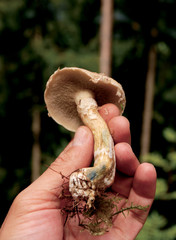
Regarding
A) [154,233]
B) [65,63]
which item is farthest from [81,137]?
[65,63]

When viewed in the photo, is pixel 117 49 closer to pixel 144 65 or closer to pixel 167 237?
pixel 144 65

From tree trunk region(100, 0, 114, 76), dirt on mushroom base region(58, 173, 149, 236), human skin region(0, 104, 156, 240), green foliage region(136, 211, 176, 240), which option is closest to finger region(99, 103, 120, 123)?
human skin region(0, 104, 156, 240)

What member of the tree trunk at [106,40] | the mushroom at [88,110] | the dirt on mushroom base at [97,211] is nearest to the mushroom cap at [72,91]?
the mushroom at [88,110]

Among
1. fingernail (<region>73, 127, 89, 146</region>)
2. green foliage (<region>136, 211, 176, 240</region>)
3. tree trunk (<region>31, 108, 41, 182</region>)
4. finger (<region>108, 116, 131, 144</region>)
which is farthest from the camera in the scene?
tree trunk (<region>31, 108, 41, 182</region>)

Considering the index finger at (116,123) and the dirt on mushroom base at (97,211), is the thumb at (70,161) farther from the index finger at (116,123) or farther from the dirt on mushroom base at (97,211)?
the index finger at (116,123)

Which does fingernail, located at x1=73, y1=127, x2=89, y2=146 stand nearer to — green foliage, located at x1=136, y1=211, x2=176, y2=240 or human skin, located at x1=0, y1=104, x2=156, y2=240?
human skin, located at x1=0, y1=104, x2=156, y2=240

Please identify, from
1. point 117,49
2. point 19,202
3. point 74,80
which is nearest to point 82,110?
point 74,80
